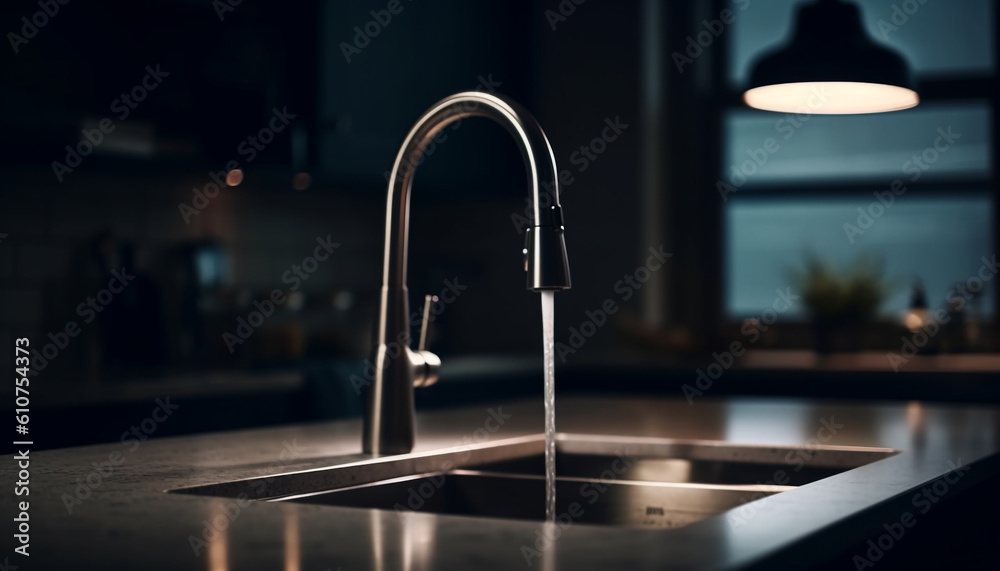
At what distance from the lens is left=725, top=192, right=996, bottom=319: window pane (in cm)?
371

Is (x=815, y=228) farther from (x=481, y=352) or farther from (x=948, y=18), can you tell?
(x=481, y=352)

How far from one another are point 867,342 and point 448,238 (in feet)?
4.85

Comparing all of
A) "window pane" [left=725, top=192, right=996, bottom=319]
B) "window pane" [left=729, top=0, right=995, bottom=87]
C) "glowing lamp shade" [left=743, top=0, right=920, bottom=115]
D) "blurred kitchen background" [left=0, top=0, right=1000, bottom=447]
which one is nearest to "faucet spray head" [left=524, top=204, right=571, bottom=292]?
"glowing lamp shade" [left=743, top=0, right=920, bottom=115]

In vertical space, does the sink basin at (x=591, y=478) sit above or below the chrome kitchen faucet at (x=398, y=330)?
below

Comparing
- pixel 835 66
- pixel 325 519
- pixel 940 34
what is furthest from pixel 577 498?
pixel 940 34

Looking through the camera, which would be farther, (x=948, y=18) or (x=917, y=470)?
(x=948, y=18)

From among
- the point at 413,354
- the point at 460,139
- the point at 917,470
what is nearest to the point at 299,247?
the point at 460,139

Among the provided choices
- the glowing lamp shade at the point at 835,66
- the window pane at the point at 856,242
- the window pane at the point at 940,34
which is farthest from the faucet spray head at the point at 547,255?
the window pane at the point at 856,242

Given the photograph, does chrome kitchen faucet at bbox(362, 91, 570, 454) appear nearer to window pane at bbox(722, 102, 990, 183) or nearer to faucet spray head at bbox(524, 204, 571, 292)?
faucet spray head at bbox(524, 204, 571, 292)

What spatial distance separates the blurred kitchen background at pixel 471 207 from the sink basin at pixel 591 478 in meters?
1.15

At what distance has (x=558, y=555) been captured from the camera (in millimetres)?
710

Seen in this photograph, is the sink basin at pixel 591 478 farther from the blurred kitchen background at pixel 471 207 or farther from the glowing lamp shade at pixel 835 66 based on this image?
the blurred kitchen background at pixel 471 207

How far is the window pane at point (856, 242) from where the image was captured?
371cm

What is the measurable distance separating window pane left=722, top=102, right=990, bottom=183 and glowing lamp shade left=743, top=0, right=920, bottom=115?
193 cm
